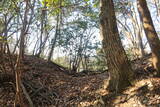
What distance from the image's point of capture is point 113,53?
381 cm

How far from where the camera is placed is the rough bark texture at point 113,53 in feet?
12.2

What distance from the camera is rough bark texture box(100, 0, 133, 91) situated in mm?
3717

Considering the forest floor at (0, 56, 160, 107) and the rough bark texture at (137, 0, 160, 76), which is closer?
the forest floor at (0, 56, 160, 107)

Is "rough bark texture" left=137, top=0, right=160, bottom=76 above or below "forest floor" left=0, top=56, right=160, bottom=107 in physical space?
above

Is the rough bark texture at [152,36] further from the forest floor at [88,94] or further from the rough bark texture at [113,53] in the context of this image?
the rough bark texture at [113,53]

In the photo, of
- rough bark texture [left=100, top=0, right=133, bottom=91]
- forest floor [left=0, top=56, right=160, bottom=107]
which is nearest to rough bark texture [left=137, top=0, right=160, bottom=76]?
forest floor [left=0, top=56, right=160, bottom=107]

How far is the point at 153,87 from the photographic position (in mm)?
3295

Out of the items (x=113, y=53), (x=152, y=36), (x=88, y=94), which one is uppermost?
(x=152, y=36)

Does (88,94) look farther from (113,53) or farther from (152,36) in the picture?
(152,36)

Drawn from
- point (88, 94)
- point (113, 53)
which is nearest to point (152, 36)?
point (113, 53)

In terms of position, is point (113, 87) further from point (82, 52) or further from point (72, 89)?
point (82, 52)

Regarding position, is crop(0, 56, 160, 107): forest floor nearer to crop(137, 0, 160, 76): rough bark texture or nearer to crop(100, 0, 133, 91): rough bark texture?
crop(100, 0, 133, 91): rough bark texture

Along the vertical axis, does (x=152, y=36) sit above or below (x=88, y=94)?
above

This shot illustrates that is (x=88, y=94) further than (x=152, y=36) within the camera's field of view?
Yes
